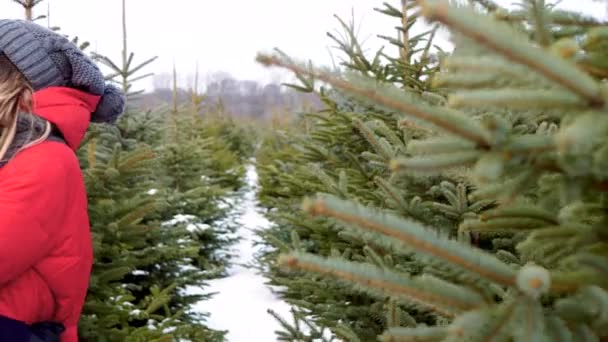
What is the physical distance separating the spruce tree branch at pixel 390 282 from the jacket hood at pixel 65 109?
4.26 ft

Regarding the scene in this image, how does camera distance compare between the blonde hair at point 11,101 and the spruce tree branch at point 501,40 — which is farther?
the blonde hair at point 11,101

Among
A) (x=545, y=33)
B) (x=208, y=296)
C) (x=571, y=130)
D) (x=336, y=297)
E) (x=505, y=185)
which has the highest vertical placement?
(x=545, y=33)

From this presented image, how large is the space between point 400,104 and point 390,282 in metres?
0.28

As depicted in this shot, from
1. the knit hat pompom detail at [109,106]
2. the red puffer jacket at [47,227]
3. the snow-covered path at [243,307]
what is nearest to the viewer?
the red puffer jacket at [47,227]

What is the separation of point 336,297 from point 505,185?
2.31m

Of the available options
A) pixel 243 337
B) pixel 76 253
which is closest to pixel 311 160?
pixel 243 337

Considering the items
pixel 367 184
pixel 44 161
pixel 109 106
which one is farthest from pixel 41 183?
pixel 367 184

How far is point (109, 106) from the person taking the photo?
2277 mm

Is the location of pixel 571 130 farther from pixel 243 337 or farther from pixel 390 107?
pixel 243 337

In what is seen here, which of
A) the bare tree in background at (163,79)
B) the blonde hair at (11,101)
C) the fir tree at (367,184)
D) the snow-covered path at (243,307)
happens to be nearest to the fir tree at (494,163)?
the fir tree at (367,184)

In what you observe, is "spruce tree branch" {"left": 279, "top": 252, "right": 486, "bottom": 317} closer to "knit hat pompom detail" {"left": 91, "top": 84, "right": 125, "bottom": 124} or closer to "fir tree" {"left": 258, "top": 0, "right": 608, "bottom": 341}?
"fir tree" {"left": 258, "top": 0, "right": 608, "bottom": 341}

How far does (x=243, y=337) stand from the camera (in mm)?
5457

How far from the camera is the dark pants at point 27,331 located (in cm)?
176

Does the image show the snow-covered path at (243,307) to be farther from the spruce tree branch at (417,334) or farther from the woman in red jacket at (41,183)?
the spruce tree branch at (417,334)
